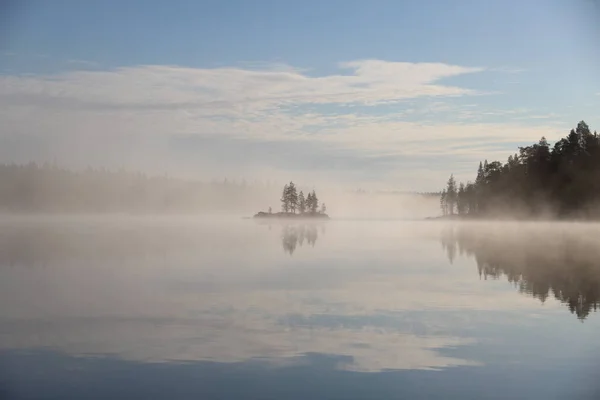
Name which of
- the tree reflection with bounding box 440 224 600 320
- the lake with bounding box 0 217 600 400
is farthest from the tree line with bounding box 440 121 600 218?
the lake with bounding box 0 217 600 400

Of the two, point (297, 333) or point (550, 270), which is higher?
point (297, 333)

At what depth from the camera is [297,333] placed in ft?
69.1

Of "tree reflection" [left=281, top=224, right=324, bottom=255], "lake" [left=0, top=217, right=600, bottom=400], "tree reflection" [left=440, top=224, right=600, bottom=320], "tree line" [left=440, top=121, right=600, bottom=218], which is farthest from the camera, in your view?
"tree line" [left=440, top=121, right=600, bottom=218]

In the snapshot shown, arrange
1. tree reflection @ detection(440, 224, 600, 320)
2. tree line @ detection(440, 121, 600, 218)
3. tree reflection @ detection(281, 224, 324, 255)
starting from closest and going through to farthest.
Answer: tree reflection @ detection(440, 224, 600, 320)
tree reflection @ detection(281, 224, 324, 255)
tree line @ detection(440, 121, 600, 218)

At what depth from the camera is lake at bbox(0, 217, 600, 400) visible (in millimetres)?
15727

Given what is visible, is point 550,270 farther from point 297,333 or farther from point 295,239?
point 295,239

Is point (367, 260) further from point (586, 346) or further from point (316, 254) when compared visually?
point (586, 346)

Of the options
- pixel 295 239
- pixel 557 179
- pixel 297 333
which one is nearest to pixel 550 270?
pixel 297 333

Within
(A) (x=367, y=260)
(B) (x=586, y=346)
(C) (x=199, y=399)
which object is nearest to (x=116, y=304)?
(C) (x=199, y=399)

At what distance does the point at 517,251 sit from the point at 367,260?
1562 cm

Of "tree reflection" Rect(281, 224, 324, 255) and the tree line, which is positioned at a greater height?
the tree line

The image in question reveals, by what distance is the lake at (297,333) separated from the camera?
1573 centimetres

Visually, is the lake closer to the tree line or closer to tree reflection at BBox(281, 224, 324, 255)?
tree reflection at BBox(281, 224, 324, 255)

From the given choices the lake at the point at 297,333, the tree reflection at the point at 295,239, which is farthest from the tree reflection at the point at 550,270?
the tree reflection at the point at 295,239
